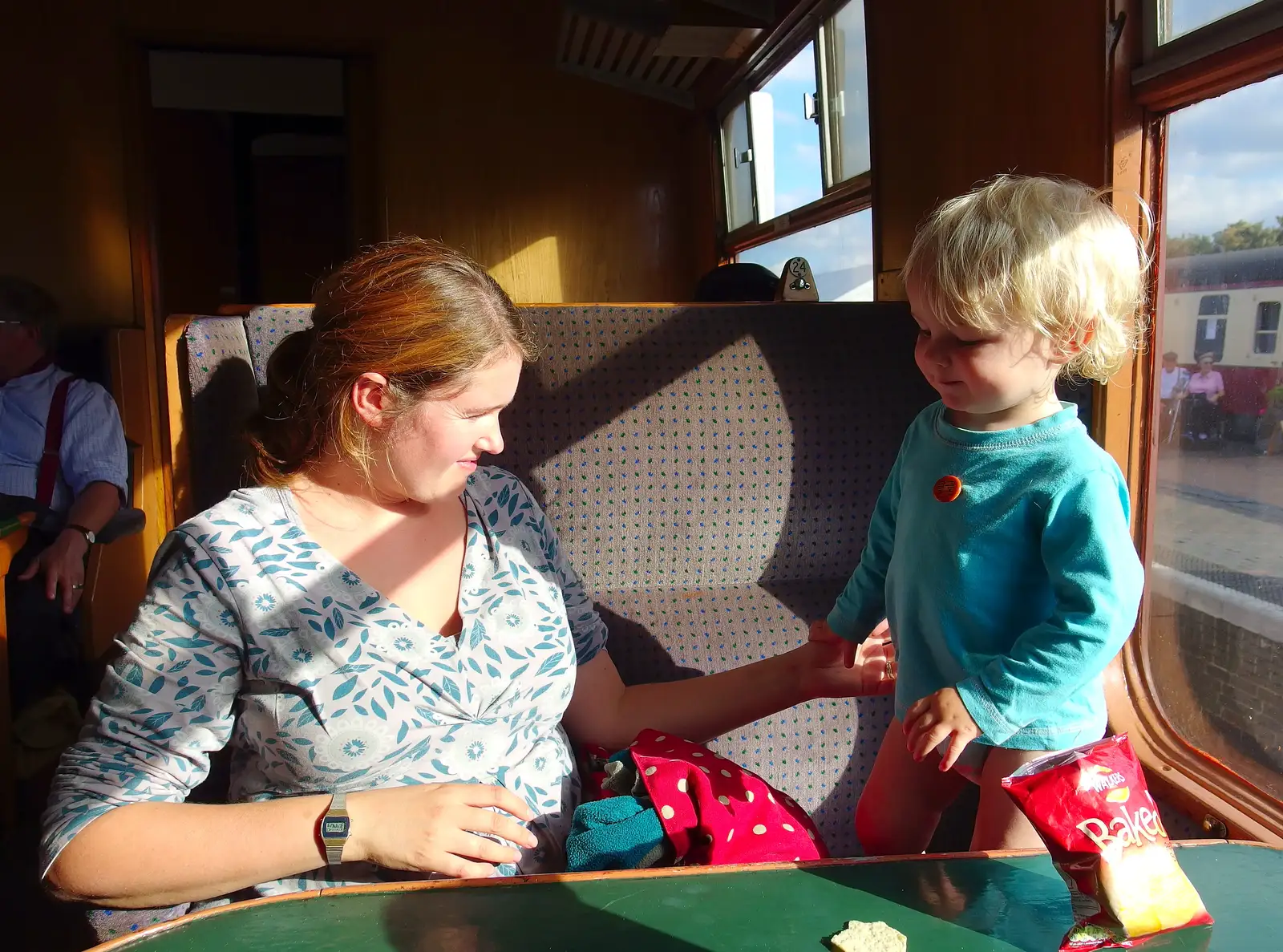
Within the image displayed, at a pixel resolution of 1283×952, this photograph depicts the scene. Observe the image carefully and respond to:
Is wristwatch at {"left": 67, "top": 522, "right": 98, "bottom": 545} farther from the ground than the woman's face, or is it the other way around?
the woman's face

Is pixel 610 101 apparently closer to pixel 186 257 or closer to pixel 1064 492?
A: pixel 186 257

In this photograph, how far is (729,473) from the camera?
1854 millimetres

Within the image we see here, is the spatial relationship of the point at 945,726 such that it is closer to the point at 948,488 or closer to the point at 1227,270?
the point at 948,488

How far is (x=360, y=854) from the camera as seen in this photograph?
99 cm

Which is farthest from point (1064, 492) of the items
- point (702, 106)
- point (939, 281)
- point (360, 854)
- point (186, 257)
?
point (186, 257)

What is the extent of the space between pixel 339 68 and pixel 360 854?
6528mm

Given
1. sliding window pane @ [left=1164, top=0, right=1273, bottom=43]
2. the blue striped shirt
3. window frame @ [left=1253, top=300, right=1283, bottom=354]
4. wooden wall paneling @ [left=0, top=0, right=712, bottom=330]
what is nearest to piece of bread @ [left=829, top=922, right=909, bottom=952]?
window frame @ [left=1253, top=300, right=1283, bottom=354]

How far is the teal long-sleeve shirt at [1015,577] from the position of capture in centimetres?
99

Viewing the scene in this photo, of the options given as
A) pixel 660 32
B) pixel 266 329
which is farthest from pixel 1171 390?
pixel 660 32

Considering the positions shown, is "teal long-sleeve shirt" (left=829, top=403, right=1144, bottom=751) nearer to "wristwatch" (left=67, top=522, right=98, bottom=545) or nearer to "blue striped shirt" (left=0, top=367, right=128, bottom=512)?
"wristwatch" (left=67, top=522, right=98, bottom=545)

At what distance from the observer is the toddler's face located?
3.40 ft

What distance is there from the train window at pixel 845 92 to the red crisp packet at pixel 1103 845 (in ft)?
9.02

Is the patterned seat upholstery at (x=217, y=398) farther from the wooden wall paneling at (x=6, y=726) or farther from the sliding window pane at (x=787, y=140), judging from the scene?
the sliding window pane at (x=787, y=140)

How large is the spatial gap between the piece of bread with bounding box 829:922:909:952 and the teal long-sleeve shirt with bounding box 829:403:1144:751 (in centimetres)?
28
